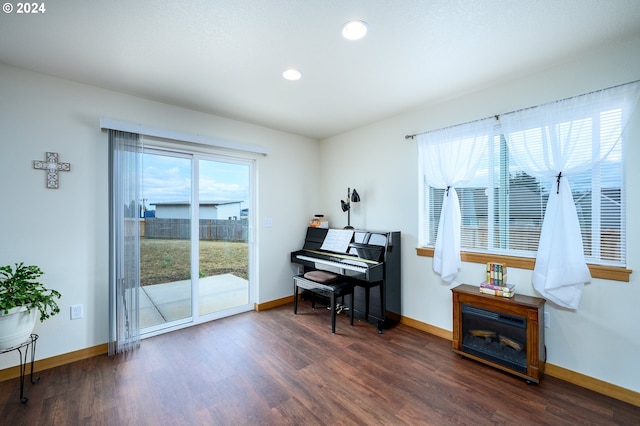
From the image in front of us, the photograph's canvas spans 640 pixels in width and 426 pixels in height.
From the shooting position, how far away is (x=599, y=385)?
1.96 metres

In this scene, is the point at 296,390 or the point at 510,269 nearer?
the point at 296,390

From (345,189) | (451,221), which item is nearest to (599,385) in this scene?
(451,221)

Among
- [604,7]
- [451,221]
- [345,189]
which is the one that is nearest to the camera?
[604,7]

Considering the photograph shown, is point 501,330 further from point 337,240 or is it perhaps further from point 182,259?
point 182,259

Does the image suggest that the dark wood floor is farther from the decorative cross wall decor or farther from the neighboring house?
the decorative cross wall decor

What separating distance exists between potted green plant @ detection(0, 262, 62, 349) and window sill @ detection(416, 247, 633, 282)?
→ 10.9ft

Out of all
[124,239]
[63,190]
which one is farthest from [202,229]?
[63,190]

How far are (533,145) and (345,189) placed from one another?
2185mm

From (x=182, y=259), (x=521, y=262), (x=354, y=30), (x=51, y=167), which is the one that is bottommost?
(x=182, y=259)

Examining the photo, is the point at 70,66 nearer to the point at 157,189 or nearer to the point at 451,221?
the point at 157,189

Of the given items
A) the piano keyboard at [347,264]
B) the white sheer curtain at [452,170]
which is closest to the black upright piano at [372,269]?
the piano keyboard at [347,264]

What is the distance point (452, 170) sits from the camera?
106 inches

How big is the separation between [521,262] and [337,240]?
1.93 meters

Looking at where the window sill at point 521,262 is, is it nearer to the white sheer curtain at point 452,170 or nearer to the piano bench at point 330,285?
the white sheer curtain at point 452,170
